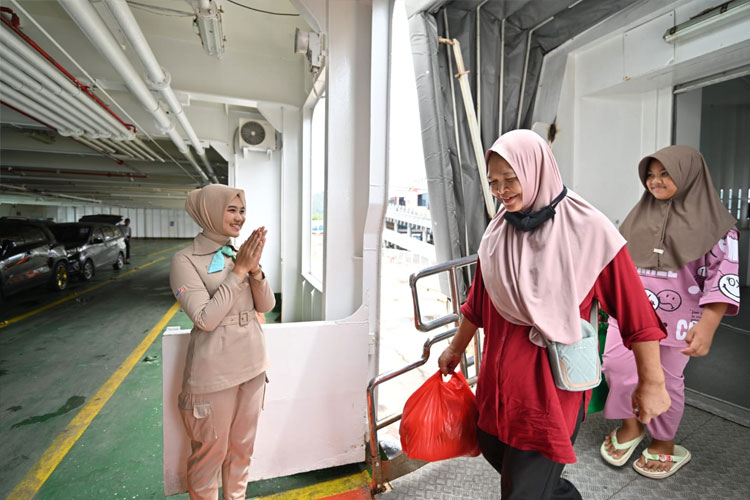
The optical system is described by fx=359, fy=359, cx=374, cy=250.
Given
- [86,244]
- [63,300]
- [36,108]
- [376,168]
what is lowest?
[63,300]

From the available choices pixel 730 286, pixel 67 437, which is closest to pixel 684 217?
pixel 730 286

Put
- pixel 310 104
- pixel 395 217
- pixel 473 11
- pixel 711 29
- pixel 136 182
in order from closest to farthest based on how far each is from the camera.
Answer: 1. pixel 711 29
2. pixel 473 11
3. pixel 310 104
4. pixel 136 182
5. pixel 395 217

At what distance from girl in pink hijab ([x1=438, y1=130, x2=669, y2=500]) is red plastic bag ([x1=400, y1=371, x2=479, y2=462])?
25 centimetres

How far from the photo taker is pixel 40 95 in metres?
3.50

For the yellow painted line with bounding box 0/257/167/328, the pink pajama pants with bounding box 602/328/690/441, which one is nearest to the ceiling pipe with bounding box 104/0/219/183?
the pink pajama pants with bounding box 602/328/690/441

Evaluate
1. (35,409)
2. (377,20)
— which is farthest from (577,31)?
(35,409)

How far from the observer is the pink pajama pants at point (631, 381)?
189 centimetres

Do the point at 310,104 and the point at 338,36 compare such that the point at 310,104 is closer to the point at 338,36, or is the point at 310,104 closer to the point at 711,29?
the point at 338,36

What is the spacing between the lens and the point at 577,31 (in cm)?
292

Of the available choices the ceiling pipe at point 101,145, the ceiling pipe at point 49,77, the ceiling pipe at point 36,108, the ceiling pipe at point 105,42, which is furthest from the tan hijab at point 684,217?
the ceiling pipe at point 101,145

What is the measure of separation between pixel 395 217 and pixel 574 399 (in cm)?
1654

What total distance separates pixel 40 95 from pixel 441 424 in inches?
183

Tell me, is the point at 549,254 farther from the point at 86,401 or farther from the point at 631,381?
the point at 86,401

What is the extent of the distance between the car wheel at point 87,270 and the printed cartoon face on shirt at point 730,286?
34.1ft
